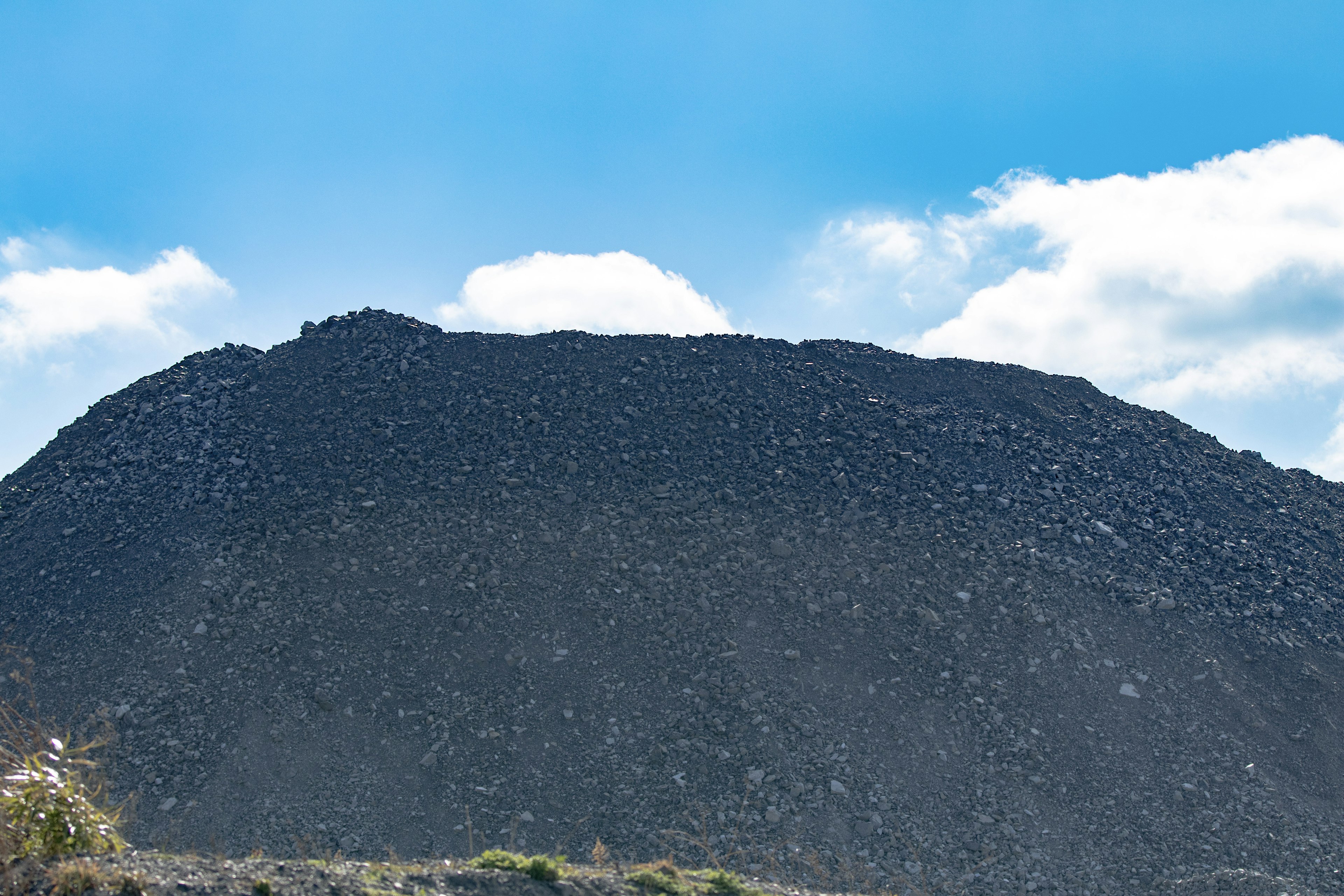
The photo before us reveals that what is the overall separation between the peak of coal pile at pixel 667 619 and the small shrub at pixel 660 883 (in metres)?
3.22

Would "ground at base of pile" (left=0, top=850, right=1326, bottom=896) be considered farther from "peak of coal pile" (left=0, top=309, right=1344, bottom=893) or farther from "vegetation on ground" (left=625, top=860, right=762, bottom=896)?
"peak of coal pile" (left=0, top=309, right=1344, bottom=893)

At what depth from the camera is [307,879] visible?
6.46 m

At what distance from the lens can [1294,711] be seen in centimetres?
1353

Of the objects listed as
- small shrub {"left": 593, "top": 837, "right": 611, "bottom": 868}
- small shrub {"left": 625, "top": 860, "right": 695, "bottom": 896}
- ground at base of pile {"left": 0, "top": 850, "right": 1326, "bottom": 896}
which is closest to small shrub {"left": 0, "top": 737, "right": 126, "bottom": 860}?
ground at base of pile {"left": 0, "top": 850, "right": 1326, "bottom": 896}

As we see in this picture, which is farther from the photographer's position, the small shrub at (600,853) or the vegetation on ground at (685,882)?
the small shrub at (600,853)

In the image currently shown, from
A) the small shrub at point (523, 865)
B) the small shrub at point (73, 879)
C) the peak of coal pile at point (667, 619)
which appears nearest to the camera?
the small shrub at point (73, 879)

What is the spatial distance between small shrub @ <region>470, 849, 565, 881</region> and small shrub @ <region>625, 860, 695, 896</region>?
24.5 inches

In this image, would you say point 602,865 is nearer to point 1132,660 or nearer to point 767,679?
point 767,679

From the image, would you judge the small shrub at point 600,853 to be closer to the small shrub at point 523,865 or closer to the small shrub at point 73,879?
the small shrub at point 523,865

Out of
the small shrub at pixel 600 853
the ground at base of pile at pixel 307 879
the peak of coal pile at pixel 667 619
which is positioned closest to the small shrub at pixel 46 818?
the ground at base of pile at pixel 307 879

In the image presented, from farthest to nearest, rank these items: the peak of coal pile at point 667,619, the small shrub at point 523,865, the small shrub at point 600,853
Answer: the peak of coal pile at point 667,619
the small shrub at point 600,853
the small shrub at point 523,865

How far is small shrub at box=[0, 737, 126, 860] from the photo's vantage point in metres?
5.96

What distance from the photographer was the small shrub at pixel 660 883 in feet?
23.8

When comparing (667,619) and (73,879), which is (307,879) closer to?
(73,879)
